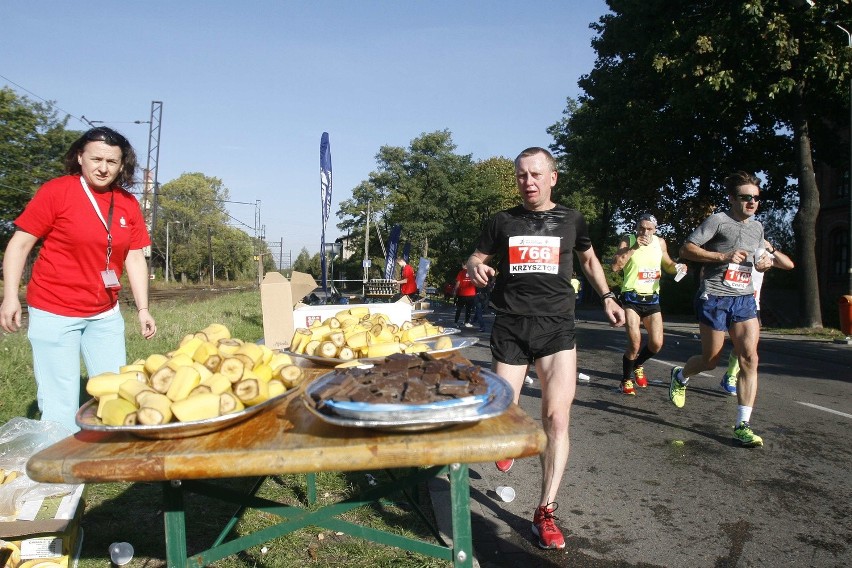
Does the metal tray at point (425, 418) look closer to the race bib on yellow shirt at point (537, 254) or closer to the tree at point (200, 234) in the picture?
the race bib on yellow shirt at point (537, 254)

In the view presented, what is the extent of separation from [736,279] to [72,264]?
492 centimetres

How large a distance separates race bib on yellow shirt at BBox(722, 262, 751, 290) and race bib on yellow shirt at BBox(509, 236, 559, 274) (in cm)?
262

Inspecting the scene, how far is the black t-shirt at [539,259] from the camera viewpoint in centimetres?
350

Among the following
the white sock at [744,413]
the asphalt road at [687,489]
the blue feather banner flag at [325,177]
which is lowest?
the asphalt road at [687,489]

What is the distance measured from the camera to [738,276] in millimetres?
5352

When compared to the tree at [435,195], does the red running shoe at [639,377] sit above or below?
below

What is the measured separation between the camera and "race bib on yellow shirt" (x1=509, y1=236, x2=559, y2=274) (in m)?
3.50

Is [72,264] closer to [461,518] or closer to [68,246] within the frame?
[68,246]

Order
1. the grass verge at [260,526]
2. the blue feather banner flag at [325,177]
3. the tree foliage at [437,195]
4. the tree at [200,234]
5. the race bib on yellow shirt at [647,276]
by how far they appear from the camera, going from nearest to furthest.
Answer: the grass verge at [260,526]
the race bib on yellow shirt at [647,276]
the blue feather banner flag at [325,177]
the tree foliage at [437,195]
the tree at [200,234]

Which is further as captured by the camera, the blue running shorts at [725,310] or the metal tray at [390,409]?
the blue running shorts at [725,310]

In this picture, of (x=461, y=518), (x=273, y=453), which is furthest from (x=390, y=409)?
(x=461, y=518)

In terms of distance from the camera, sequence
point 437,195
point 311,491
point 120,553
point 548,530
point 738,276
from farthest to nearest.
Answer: point 437,195 < point 738,276 < point 311,491 < point 548,530 < point 120,553

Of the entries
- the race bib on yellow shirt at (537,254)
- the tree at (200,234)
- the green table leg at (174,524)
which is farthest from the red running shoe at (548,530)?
the tree at (200,234)

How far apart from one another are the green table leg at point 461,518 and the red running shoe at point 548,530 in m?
1.63
